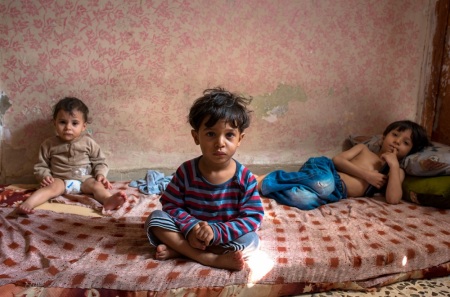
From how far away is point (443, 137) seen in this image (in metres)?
3.10

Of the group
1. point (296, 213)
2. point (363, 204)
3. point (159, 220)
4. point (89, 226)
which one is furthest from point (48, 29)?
point (363, 204)

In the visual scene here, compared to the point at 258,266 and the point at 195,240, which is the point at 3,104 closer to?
the point at 195,240

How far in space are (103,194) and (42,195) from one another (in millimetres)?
372

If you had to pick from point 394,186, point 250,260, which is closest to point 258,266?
point 250,260

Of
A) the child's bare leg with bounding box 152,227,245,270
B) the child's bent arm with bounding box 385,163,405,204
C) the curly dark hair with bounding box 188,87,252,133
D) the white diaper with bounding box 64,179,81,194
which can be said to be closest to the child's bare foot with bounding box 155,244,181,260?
the child's bare leg with bounding box 152,227,245,270

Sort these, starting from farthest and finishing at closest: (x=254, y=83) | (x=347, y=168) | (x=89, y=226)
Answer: (x=254, y=83) → (x=347, y=168) → (x=89, y=226)

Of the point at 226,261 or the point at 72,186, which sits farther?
the point at 72,186

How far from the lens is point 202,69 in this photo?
2820mm

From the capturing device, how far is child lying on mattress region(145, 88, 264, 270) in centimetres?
156

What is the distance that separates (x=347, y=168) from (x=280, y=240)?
101 centimetres

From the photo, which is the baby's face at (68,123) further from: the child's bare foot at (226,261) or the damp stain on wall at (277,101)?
the child's bare foot at (226,261)

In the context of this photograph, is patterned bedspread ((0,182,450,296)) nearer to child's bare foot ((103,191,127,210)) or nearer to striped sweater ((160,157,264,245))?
child's bare foot ((103,191,127,210))

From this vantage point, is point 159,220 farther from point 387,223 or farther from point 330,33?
point 330,33

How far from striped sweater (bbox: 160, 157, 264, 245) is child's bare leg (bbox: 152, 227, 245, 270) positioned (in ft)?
0.26
